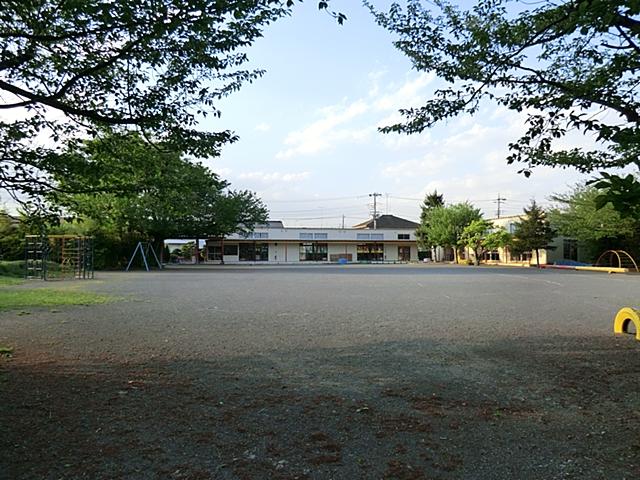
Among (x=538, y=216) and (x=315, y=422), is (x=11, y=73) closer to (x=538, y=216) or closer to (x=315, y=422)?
(x=315, y=422)

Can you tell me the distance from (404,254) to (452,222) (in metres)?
12.9

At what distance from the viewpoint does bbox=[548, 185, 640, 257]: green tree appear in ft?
98.4

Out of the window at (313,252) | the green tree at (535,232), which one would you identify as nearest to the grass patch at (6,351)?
the green tree at (535,232)

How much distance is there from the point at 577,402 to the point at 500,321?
4.81 metres

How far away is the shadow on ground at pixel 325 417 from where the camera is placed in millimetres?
2975

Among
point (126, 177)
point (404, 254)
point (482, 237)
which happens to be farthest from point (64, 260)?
point (404, 254)

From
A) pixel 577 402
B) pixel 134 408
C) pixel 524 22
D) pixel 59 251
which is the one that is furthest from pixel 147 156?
pixel 59 251

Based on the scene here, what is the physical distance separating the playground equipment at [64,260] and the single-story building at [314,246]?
27.1 metres

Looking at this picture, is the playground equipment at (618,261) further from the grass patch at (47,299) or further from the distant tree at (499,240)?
the grass patch at (47,299)

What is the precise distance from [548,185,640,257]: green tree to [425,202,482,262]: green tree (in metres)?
12.9

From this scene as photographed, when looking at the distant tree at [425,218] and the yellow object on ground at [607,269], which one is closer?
the yellow object on ground at [607,269]

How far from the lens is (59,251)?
2855 centimetres

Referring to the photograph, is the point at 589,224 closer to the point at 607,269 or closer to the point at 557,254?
the point at 607,269

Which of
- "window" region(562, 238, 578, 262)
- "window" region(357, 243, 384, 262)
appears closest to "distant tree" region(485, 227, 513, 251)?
"window" region(562, 238, 578, 262)
